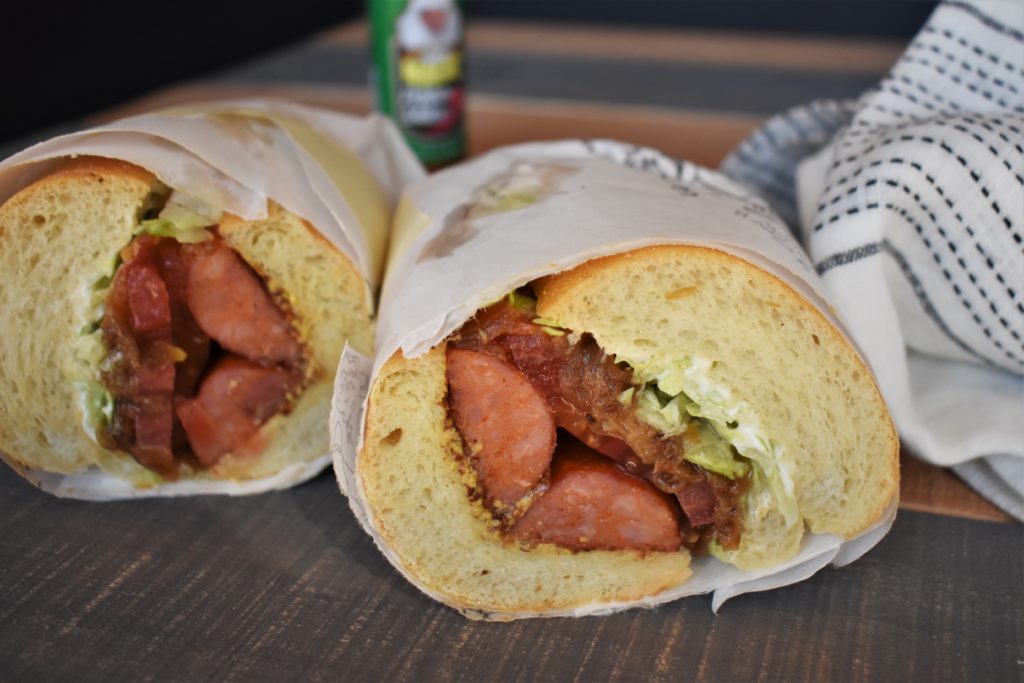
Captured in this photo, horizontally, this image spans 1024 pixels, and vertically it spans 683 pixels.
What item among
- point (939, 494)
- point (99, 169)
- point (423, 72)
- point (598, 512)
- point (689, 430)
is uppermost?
point (99, 169)

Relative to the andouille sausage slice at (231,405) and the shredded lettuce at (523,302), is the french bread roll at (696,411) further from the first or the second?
the andouille sausage slice at (231,405)

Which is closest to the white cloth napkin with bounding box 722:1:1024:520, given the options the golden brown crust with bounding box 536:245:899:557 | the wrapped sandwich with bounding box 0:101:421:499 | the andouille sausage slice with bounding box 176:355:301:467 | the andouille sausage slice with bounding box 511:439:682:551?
the golden brown crust with bounding box 536:245:899:557

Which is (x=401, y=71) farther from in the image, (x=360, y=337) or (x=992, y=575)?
(x=992, y=575)

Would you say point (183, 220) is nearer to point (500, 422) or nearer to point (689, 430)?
point (500, 422)

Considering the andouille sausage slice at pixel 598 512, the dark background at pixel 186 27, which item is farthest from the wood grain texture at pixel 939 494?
the dark background at pixel 186 27

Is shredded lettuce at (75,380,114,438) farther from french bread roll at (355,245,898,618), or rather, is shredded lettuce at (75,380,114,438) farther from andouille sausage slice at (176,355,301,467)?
french bread roll at (355,245,898,618)

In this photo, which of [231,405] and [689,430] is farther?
[231,405]

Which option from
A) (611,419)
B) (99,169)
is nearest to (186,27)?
(99,169)
